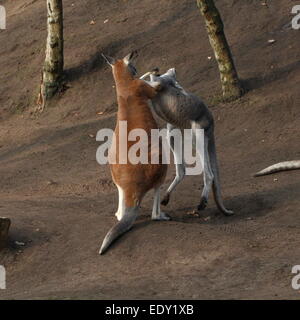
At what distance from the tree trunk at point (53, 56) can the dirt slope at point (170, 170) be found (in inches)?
10.7

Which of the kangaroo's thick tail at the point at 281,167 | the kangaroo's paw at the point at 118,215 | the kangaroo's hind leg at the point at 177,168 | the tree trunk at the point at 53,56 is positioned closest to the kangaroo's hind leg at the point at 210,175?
the kangaroo's hind leg at the point at 177,168

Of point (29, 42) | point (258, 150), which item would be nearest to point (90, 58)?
point (29, 42)

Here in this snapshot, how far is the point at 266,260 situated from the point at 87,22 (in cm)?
1093

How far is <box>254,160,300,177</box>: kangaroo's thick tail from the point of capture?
40.6 ft

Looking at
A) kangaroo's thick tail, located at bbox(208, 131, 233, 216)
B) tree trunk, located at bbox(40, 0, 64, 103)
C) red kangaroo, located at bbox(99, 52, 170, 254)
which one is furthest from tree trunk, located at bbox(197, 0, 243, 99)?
red kangaroo, located at bbox(99, 52, 170, 254)

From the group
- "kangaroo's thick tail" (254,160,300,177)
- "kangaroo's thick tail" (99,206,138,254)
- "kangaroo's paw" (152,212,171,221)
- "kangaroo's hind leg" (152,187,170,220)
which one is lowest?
"kangaroo's thick tail" (254,160,300,177)

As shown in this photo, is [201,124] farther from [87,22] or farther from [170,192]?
[87,22]

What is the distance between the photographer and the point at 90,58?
17594mm

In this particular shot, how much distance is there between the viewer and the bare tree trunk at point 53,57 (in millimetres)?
16719

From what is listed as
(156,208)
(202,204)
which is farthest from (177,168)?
(156,208)

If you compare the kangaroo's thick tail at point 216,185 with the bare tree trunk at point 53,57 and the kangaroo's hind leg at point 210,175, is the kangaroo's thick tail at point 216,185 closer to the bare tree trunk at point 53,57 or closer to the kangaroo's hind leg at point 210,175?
the kangaroo's hind leg at point 210,175

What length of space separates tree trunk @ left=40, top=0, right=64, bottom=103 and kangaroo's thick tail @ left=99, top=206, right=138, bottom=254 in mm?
7676

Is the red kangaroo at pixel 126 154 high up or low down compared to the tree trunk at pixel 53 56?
up

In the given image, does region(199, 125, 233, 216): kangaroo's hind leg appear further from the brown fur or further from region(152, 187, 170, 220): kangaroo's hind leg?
the brown fur
